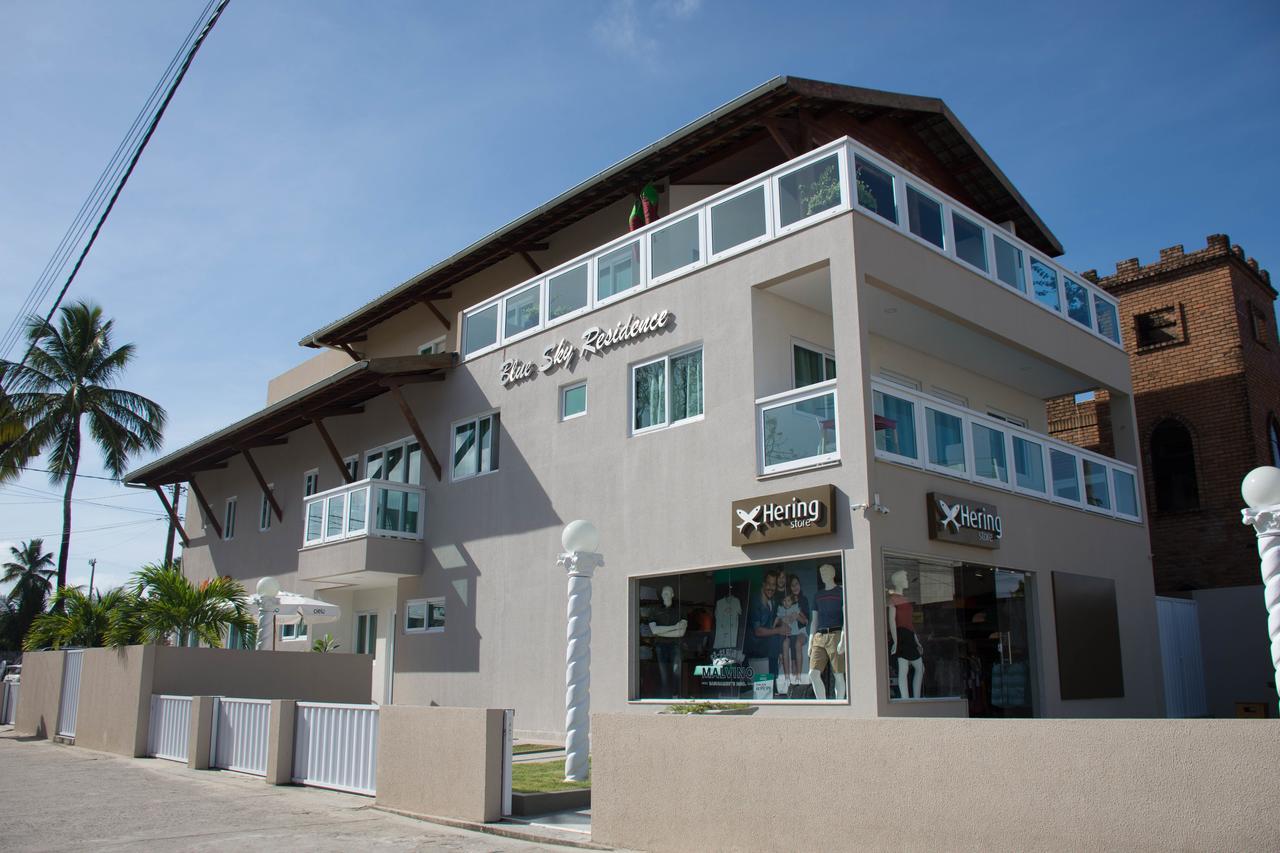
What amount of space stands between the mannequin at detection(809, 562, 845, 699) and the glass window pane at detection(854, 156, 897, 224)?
15.7 ft

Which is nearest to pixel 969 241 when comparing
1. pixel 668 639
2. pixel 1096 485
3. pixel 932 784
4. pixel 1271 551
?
pixel 1096 485

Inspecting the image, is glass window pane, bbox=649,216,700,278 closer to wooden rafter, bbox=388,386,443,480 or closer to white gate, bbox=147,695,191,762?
wooden rafter, bbox=388,386,443,480

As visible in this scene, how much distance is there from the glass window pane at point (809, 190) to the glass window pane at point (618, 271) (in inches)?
118

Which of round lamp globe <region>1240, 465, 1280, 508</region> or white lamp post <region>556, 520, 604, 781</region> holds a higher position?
round lamp globe <region>1240, 465, 1280, 508</region>

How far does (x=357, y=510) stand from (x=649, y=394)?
7.47m

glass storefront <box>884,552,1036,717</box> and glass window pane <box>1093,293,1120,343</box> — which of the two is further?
glass window pane <box>1093,293,1120,343</box>

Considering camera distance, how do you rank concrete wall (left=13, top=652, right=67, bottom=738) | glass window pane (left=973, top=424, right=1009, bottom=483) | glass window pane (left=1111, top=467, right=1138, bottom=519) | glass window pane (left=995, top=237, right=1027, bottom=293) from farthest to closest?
concrete wall (left=13, top=652, right=67, bottom=738)
glass window pane (left=1111, top=467, right=1138, bottom=519)
glass window pane (left=995, top=237, right=1027, bottom=293)
glass window pane (left=973, top=424, right=1009, bottom=483)

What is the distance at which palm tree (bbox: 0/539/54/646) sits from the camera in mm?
54403

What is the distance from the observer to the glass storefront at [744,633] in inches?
486

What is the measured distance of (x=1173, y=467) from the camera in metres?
21.5

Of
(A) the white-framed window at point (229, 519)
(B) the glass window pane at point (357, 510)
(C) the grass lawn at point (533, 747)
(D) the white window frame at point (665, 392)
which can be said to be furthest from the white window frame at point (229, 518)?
(D) the white window frame at point (665, 392)

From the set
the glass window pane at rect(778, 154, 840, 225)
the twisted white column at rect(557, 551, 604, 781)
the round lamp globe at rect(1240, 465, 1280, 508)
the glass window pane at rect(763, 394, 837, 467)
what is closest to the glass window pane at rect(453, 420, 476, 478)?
the glass window pane at rect(763, 394, 837, 467)

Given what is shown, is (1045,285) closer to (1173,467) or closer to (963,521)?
(963,521)

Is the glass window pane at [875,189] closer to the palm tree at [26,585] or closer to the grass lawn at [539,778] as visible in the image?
the grass lawn at [539,778]
